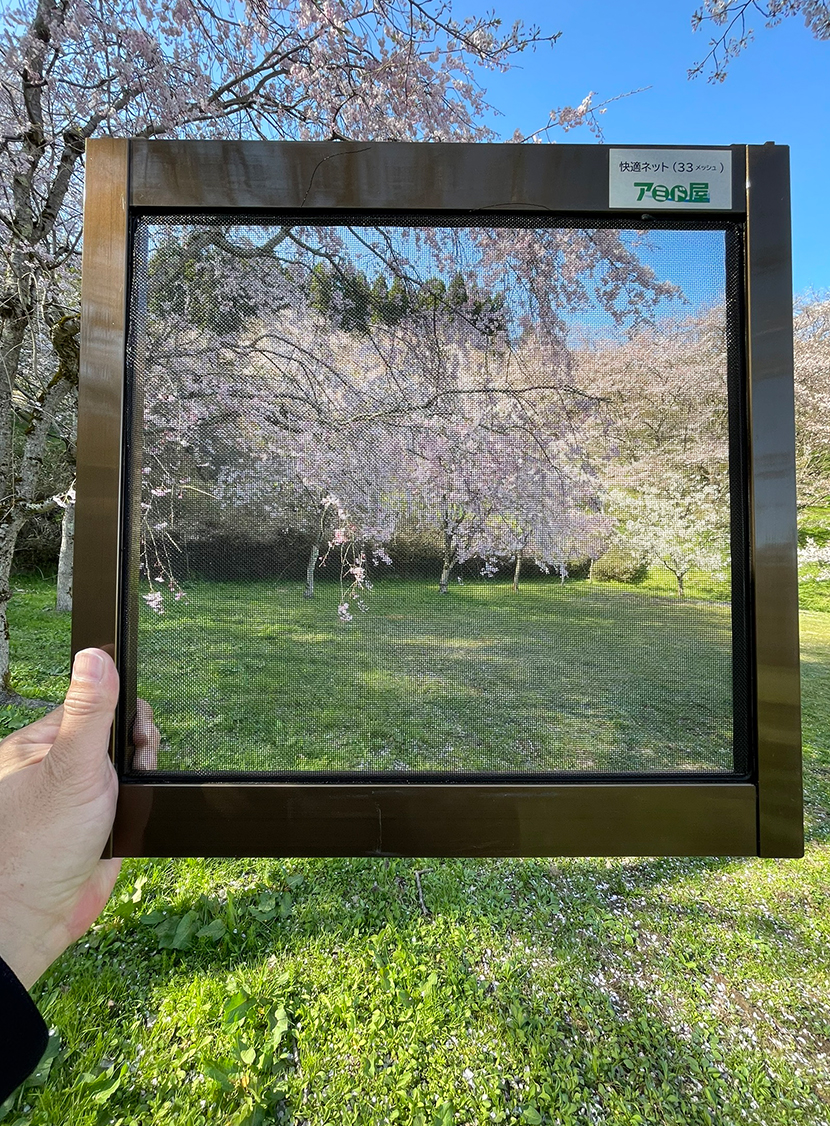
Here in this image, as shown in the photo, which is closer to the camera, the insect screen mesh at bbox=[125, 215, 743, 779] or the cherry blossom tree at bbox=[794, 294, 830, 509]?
the insect screen mesh at bbox=[125, 215, 743, 779]

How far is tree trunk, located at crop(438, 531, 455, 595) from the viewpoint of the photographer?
101cm

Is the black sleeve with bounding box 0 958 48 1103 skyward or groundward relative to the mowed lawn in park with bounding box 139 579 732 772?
groundward

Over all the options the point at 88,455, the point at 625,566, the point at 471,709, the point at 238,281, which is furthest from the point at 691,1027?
the point at 238,281

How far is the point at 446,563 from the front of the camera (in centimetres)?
101

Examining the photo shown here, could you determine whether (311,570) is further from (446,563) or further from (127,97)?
(127,97)

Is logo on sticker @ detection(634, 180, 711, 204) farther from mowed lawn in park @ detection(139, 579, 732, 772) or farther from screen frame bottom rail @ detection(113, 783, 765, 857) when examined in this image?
screen frame bottom rail @ detection(113, 783, 765, 857)

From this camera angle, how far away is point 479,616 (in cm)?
101

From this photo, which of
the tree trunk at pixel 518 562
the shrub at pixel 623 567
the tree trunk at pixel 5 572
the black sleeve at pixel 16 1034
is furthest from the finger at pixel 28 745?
the tree trunk at pixel 5 572

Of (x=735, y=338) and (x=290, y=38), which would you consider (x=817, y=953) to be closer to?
(x=735, y=338)

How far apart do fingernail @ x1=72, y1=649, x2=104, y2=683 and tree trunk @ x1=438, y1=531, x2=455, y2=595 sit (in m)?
0.66

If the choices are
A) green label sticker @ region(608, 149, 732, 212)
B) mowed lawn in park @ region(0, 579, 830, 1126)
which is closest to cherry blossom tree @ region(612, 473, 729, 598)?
green label sticker @ region(608, 149, 732, 212)

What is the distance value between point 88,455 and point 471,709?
900 mm

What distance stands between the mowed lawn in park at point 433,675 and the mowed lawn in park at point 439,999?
1.04 metres

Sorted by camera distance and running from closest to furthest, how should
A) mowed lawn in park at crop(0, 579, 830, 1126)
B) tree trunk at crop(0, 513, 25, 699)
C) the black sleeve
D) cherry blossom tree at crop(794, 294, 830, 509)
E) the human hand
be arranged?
the black sleeve, the human hand, mowed lawn in park at crop(0, 579, 830, 1126), tree trunk at crop(0, 513, 25, 699), cherry blossom tree at crop(794, 294, 830, 509)
